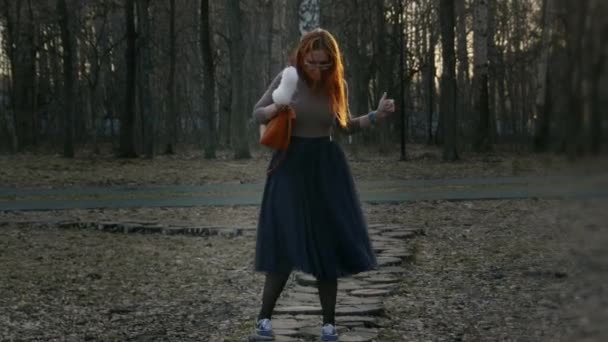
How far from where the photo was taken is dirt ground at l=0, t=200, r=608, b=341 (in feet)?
20.4

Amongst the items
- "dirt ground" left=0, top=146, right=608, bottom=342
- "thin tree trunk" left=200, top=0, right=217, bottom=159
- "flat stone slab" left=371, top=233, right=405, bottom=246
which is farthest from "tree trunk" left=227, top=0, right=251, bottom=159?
"flat stone slab" left=371, top=233, right=405, bottom=246

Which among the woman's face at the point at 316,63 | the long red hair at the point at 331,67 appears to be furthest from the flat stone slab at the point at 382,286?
the woman's face at the point at 316,63

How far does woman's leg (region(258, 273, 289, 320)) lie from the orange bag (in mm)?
685

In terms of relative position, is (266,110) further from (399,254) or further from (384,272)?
(399,254)

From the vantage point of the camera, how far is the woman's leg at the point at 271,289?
200 inches

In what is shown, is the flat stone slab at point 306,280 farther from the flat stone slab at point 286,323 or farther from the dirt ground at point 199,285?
the flat stone slab at point 286,323

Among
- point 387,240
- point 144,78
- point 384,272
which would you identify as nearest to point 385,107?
point 384,272

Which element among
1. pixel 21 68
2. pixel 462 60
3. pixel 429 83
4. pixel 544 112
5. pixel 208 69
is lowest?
pixel 544 112

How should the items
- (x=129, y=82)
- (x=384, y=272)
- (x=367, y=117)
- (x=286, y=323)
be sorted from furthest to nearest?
(x=129, y=82) < (x=384, y=272) < (x=286, y=323) < (x=367, y=117)

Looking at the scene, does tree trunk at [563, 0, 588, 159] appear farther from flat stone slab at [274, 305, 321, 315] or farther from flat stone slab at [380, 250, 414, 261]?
flat stone slab at [380, 250, 414, 261]

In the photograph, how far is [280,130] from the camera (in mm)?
4812

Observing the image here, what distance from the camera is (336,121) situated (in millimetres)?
5004

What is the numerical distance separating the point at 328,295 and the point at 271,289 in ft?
1.00

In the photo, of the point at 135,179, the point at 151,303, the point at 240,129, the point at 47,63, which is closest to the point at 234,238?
the point at 151,303
